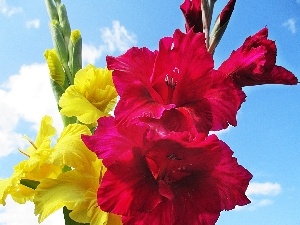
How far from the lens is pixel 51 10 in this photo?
1237 mm

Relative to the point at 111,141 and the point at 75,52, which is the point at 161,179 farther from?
the point at 75,52

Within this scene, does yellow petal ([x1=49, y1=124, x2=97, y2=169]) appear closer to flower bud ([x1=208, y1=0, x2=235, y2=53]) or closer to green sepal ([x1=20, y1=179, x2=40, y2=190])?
green sepal ([x1=20, y1=179, x2=40, y2=190])

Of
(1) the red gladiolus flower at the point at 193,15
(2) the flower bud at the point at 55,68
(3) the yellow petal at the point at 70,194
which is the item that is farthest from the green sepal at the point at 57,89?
(1) the red gladiolus flower at the point at 193,15

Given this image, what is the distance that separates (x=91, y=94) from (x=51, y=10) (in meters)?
0.33

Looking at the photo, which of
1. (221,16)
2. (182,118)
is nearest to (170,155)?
(182,118)

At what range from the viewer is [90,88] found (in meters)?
1.00

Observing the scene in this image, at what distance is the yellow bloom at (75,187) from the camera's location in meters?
0.89

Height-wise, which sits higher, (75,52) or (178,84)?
(75,52)

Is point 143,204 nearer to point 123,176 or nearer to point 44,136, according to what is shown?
point 123,176

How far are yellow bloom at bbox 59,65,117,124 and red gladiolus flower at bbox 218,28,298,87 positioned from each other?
269mm

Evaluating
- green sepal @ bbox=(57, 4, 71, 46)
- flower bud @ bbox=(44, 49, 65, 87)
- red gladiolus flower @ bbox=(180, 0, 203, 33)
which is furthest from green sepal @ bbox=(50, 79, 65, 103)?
red gladiolus flower @ bbox=(180, 0, 203, 33)

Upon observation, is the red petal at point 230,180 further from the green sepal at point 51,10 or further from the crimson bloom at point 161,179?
the green sepal at point 51,10

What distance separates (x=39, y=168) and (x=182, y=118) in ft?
1.18

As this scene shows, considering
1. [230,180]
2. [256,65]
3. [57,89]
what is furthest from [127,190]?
A: [57,89]
